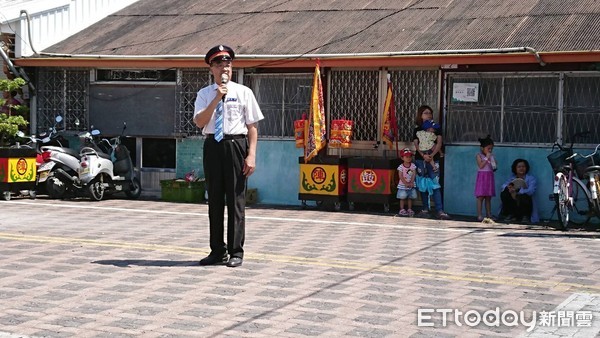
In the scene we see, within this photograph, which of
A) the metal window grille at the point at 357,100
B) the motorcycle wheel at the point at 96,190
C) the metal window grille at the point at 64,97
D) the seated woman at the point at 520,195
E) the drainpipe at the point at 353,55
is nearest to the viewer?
the drainpipe at the point at 353,55

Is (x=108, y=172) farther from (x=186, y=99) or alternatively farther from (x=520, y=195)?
(x=520, y=195)

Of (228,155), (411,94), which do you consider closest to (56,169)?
(411,94)

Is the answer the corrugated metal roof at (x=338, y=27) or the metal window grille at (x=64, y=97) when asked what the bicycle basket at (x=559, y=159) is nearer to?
the corrugated metal roof at (x=338, y=27)

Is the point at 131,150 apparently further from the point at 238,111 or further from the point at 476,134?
the point at 238,111

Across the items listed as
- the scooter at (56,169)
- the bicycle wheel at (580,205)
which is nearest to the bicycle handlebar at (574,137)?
the bicycle wheel at (580,205)


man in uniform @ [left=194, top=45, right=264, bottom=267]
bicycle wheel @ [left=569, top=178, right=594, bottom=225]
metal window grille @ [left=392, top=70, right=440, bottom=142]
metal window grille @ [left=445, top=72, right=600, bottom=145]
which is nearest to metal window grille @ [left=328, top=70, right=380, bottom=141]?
metal window grille @ [left=392, top=70, right=440, bottom=142]

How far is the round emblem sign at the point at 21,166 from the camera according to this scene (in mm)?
17055

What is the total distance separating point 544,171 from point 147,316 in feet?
30.6

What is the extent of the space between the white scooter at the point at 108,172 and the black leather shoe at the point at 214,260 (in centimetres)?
798

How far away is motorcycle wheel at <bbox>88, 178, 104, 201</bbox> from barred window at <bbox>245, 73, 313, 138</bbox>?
307 cm

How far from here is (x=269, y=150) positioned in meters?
17.6

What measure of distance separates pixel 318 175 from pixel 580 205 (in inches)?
173

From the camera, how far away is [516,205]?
15.0 meters

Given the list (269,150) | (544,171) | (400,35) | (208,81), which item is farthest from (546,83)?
(208,81)
